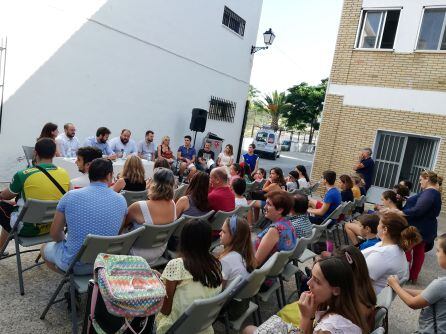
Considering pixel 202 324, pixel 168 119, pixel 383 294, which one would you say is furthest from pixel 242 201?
pixel 168 119

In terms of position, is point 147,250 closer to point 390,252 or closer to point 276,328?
point 276,328

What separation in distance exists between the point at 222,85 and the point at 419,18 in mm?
6128

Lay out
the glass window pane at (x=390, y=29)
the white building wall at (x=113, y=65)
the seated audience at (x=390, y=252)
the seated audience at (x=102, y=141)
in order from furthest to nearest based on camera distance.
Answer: the glass window pane at (x=390, y=29) < the seated audience at (x=102, y=141) < the white building wall at (x=113, y=65) < the seated audience at (x=390, y=252)

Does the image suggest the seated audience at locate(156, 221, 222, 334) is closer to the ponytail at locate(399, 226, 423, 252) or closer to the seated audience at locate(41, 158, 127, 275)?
the seated audience at locate(41, 158, 127, 275)

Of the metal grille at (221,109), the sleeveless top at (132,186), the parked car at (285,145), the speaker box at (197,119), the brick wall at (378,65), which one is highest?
the brick wall at (378,65)

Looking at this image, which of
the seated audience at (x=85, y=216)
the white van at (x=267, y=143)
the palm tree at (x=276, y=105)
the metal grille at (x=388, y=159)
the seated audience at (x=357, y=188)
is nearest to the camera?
the seated audience at (x=85, y=216)

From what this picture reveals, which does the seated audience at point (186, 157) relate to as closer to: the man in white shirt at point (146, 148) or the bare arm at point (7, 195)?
the man in white shirt at point (146, 148)

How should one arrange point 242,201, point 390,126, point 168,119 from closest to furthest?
1. point 242,201
2. point 390,126
3. point 168,119

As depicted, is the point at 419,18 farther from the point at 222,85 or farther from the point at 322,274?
the point at 322,274

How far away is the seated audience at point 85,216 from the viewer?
255 cm

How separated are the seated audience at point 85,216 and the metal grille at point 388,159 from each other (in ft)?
28.2

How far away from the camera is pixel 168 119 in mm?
10180

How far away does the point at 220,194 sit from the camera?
12.9 feet

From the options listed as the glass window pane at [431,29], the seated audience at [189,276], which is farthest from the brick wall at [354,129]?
the seated audience at [189,276]
